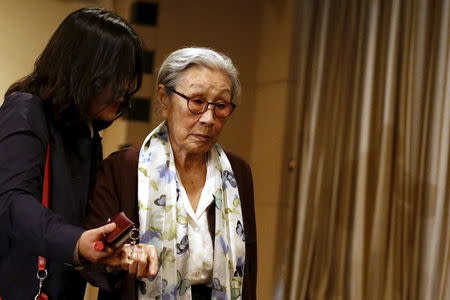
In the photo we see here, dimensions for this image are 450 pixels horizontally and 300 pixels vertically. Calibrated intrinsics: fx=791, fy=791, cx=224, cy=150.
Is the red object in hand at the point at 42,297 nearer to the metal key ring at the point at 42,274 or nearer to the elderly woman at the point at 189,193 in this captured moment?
the metal key ring at the point at 42,274

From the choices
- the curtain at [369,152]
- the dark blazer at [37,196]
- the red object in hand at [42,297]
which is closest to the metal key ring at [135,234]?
the dark blazer at [37,196]

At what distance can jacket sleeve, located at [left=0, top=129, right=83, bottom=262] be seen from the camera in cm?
178

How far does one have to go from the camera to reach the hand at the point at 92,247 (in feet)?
5.66

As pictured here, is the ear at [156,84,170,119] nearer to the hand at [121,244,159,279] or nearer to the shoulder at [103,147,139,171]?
the shoulder at [103,147,139,171]

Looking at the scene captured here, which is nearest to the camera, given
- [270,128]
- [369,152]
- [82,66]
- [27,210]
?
[27,210]

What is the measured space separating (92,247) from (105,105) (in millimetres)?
500

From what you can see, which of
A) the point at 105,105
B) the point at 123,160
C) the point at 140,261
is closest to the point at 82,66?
the point at 105,105

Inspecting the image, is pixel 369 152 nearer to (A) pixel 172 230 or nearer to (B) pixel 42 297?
(A) pixel 172 230

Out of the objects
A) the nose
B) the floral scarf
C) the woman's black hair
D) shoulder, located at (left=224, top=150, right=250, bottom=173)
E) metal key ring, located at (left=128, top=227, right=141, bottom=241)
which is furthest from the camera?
shoulder, located at (left=224, top=150, right=250, bottom=173)

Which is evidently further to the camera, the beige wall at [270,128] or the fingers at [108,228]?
the beige wall at [270,128]

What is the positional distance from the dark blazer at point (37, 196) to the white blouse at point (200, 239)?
306mm

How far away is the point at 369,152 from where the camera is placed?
3.67m

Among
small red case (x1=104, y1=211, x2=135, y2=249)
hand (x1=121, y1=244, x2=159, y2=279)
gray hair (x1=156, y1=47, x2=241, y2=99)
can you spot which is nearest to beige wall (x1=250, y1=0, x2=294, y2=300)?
A: gray hair (x1=156, y1=47, x2=241, y2=99)

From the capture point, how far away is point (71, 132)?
7.04 feet
